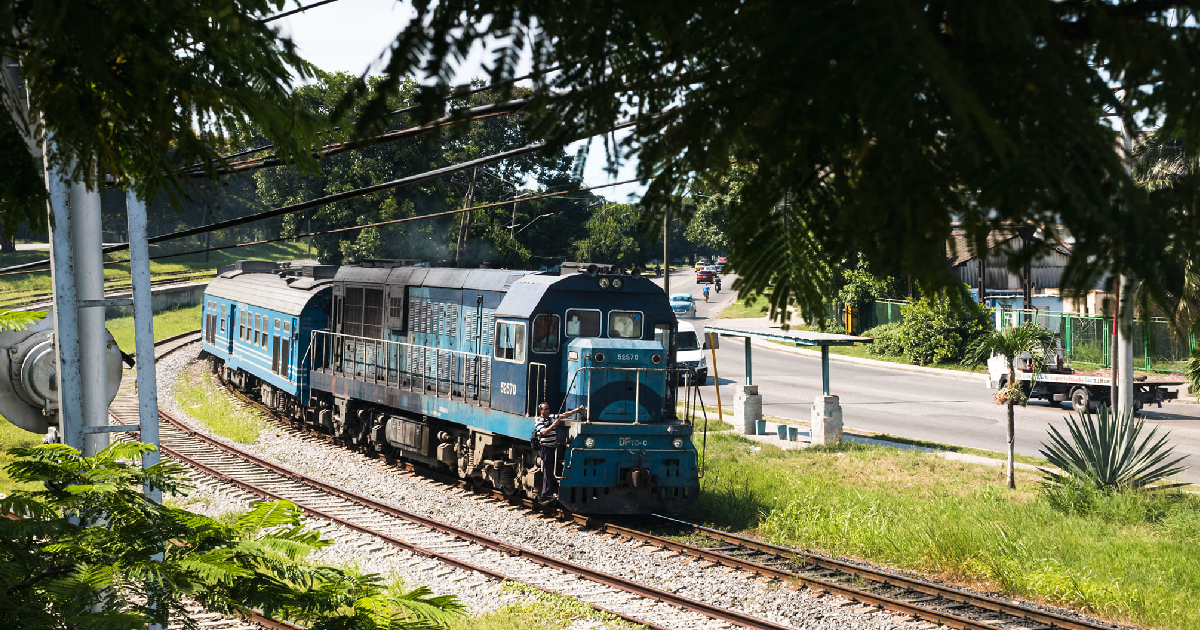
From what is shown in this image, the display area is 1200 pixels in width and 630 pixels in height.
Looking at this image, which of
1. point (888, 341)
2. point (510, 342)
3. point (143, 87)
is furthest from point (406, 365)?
point (888, 341)

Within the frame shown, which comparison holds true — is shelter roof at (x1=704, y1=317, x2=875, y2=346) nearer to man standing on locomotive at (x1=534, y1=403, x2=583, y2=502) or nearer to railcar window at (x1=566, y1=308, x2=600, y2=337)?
railcar window at (x1=566, y1=308, x2=600, y2=337)

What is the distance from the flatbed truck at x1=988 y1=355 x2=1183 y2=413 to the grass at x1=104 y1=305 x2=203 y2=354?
3735 cm

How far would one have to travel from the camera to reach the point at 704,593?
458 inches

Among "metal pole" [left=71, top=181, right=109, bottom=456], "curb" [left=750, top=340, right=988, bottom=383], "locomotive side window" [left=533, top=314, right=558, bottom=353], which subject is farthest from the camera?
"curb" [left=750, top=340, right=988, bottom=383]

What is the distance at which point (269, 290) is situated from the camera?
26.3 meters

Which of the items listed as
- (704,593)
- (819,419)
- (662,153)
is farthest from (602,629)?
(819,419)

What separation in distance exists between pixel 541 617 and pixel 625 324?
6268mm

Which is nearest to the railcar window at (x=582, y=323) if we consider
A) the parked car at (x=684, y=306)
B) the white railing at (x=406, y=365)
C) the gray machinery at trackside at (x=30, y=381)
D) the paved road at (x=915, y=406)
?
the white railing at (x=406, y=365)

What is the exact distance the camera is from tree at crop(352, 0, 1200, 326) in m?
1.66

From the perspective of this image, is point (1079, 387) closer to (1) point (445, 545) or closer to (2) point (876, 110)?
(1) point (445, 545)

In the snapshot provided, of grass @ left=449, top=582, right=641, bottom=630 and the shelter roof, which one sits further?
the shelter roof

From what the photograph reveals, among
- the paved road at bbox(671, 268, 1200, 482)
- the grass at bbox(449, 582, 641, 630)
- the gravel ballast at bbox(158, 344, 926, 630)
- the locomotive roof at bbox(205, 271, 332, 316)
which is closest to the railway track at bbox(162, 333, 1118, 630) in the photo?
the gravel ballast at bbox(158, 344, 926, 630)

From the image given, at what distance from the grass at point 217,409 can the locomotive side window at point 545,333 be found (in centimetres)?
1055

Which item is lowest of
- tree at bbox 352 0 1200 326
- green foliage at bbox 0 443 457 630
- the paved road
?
the paved road
